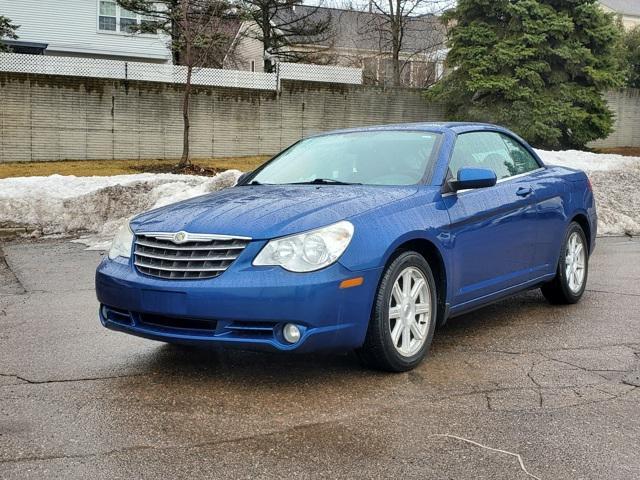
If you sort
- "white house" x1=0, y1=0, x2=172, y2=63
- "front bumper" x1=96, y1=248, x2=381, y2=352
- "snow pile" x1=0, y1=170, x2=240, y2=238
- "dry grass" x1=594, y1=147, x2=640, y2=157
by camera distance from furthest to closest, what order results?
1. "white house" x1=0, y1=0, x2=172, y2=63
2. "dry grass" x1=594, y1=147, x2=640, y2=157
3. "snow pile" x1=0, y1=170, x2=240, y2=238
4. "front bumper" x1=96, y1=248, x2=381, y2=352

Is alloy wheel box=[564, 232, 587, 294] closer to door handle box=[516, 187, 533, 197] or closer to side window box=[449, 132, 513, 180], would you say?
door handle box=[516, 187, 533, 197]

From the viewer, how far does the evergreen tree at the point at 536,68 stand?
23375 millimetres

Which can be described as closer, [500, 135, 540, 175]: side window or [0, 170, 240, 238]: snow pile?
[500, 135, 540, 175]: side window

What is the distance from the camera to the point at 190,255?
4.40 m

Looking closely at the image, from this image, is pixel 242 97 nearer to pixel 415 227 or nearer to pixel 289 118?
pixel 289 118

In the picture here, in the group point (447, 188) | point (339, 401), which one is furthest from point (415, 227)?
point (339, 401)

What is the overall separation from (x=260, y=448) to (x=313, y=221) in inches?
53.2

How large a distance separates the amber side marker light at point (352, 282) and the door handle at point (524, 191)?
2116 mm

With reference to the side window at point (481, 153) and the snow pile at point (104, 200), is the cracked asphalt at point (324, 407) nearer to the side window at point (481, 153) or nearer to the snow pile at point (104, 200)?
the side window at point (481, 153)

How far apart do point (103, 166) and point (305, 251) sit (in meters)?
17.3

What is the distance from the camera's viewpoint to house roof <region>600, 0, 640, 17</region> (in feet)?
184

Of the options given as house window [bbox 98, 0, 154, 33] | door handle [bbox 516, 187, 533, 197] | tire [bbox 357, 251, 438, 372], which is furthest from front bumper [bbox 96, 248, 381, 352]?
house window [bbox 98, 0, 154, 33]

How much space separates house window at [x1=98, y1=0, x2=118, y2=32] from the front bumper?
3123cm

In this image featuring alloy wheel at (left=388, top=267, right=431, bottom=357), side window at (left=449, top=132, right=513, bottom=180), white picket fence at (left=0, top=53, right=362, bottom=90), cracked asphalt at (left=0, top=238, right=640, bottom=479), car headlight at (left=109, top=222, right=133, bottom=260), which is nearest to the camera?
cracked asphalt at (left=0, top=238, right=640, bottom=479)
